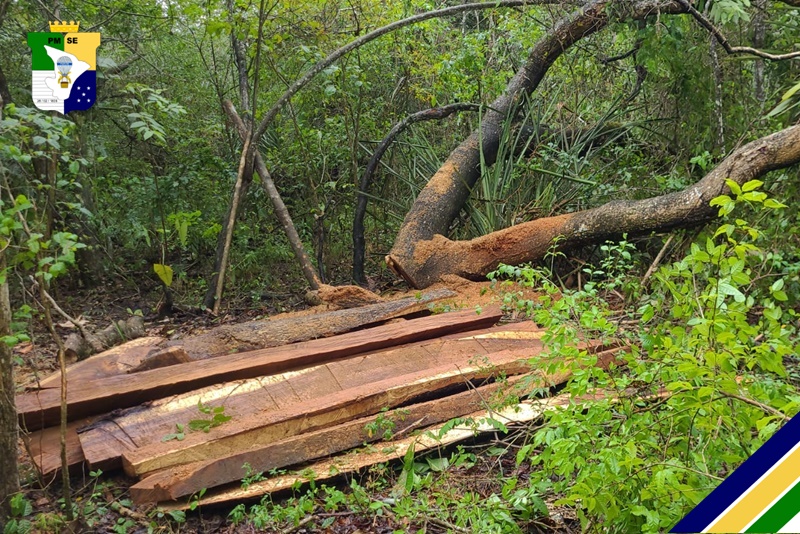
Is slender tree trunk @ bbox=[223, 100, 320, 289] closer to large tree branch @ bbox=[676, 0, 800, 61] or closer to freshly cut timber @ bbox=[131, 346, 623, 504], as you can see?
freshly cut timber @ bbox=[131, 346, 623, 504]

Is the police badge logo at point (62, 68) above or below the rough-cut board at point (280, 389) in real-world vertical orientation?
above

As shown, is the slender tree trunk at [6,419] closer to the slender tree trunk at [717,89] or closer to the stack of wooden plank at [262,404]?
the stack of wooden plank at [262,404]

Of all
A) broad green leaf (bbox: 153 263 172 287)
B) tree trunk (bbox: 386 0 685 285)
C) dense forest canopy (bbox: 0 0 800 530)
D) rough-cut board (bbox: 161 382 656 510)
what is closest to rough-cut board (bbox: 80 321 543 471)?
rough-cut board (bbox: 161 382 656 510)

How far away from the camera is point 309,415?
2.93 meters

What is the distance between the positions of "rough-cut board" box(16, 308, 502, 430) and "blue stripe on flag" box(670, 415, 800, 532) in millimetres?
2306

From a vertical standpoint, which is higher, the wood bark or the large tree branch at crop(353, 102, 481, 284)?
the large tree branch at crop(353, 102, 481, 284)

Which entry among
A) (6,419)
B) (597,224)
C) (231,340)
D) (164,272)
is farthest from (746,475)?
(164,272)

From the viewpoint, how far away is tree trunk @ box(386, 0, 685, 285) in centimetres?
494

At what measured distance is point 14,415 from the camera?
240 centimetres

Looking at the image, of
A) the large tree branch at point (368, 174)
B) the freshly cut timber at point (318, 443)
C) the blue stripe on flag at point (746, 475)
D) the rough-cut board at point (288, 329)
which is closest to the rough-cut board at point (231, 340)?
the rough-cut board at point (288, 329)

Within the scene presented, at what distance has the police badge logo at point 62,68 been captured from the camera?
357 cm

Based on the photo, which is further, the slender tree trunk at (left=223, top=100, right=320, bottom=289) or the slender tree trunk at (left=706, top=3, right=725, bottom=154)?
the slender tree trunk at (left=223, top=100, right=320, bottom=289)

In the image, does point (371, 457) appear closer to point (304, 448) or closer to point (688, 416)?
point (304, 448)

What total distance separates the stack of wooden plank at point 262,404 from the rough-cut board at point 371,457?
0.05 meters
